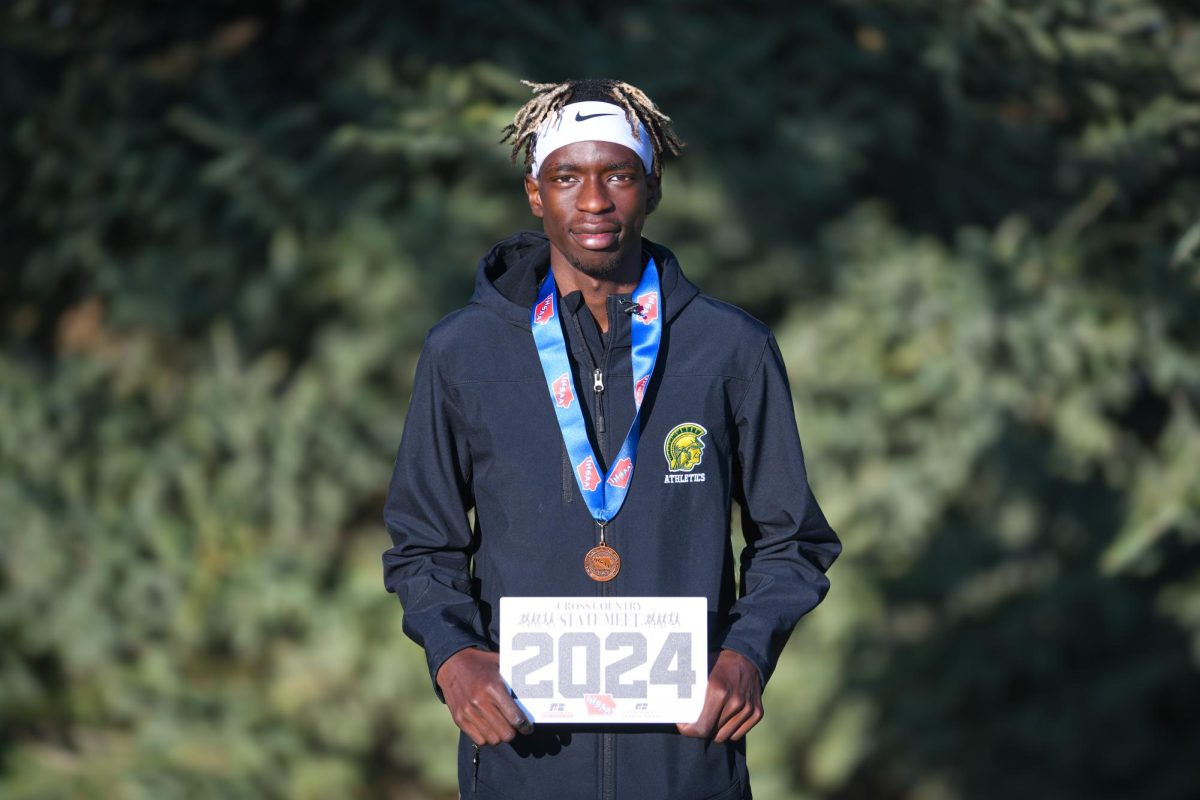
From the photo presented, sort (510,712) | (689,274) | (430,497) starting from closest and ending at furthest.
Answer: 1. (510,712)
2. (430,497)
3. (689,274)

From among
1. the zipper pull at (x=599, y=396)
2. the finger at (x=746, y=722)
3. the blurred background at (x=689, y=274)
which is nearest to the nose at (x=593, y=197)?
the zipper pull at (x=599, y=396)

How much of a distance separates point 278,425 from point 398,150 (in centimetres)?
128

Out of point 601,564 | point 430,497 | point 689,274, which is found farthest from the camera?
point 689,274

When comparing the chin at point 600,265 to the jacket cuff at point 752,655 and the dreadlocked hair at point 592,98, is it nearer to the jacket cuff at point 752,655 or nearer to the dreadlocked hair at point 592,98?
the dreadlocked hair at point 592,98

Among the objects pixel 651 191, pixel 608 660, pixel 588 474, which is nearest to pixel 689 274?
pixel 651 191

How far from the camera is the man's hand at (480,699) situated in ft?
6.79

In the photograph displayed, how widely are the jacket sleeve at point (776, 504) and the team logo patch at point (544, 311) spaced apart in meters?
0.33

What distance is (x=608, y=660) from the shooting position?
2.12 metres

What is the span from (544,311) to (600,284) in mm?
100

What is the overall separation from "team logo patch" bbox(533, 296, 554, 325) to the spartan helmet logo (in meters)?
0.26

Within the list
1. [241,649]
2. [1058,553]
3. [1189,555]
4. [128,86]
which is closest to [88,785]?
[241,649]

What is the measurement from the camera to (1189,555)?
21.6 feet

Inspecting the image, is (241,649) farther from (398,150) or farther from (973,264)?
(973,264)

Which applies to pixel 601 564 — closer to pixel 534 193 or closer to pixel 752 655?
pixel 752 655
